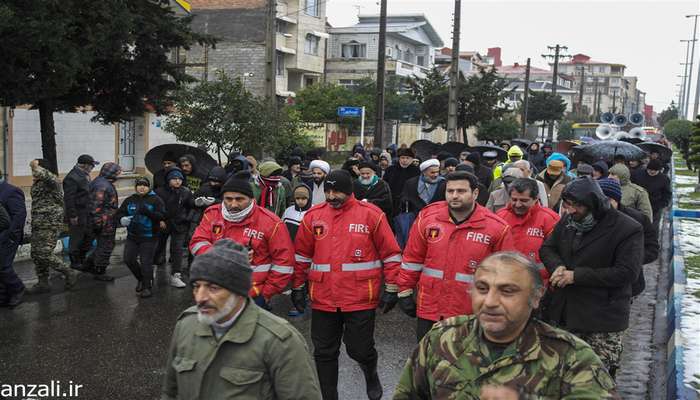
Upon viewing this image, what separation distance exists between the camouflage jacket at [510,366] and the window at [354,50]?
5490cm

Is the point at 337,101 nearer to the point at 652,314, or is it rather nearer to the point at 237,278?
the point at 652,314

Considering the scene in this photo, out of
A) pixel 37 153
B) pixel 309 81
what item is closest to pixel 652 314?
pixel 37 153

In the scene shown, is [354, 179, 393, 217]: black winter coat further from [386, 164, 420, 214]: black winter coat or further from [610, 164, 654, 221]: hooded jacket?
[610, 164, 654, 221]: hooded jacket

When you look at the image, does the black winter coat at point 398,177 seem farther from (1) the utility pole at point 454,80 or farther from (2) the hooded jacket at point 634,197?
(1) the utility pole at point 454,80

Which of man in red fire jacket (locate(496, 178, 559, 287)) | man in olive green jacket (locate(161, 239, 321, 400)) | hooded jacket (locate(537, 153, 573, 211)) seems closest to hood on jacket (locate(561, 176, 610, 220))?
man in red fire jacket (locate(496, 178, 559, 287))

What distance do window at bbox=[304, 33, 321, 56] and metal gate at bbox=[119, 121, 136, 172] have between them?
2526 cm

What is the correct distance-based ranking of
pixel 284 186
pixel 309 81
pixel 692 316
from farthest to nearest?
pixel 309 81 < pixel 284 186 < pixel 692 316

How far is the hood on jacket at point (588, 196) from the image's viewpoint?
194 inches

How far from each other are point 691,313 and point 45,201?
23.9ft

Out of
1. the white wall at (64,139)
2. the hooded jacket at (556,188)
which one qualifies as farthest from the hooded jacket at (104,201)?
the white wall at (64,139)

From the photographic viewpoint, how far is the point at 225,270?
3.01 meters

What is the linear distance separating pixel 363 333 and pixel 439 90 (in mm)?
31728

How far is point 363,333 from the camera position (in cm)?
574

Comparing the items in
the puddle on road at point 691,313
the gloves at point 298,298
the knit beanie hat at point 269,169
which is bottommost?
the puddle on road at point 691,313
